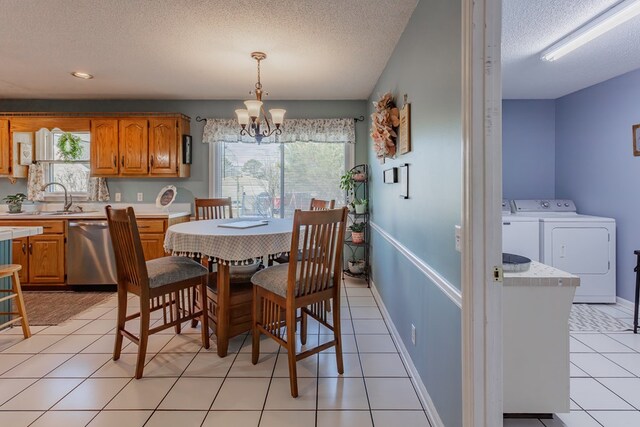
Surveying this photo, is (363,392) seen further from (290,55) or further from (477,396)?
(290,55)

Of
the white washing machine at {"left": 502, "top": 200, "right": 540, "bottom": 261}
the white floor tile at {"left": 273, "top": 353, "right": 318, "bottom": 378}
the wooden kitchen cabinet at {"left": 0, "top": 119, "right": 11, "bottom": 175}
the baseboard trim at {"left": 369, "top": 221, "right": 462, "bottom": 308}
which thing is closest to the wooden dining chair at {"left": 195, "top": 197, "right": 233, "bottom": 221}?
the white floor tile at {"left": 273, "top": 353, "right": 318, "bottom": 378}

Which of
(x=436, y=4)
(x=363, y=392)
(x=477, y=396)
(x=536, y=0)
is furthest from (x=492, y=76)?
(x=363, y=392)

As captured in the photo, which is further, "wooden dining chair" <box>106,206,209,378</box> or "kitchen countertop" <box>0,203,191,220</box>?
"kitchen countertop" <box>0,203,191,220</box>

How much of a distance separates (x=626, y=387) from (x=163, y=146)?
4646 millimetres

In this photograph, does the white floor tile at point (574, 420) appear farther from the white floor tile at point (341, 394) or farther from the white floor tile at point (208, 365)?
the white floor tile at point (208, 365)

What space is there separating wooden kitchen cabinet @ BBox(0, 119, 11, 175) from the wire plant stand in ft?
13.8

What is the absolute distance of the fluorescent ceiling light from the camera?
2.02 metres

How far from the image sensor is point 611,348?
2.38 meters

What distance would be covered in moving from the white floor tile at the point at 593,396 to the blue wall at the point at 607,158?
1.88 m

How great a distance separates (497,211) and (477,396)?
27.3 inches

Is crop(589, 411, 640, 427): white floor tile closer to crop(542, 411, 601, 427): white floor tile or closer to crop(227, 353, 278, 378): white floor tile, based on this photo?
crop(542, 411, 601, 427): white floor tile

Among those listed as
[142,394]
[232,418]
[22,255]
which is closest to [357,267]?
[232,418]

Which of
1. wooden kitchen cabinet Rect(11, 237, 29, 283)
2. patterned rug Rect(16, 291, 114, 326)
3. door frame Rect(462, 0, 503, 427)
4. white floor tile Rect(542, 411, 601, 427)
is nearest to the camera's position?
door frame Rect(462, 0, 503, 427)

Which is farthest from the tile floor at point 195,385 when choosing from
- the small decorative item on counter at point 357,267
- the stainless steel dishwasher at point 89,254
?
the small decorative item on counter at point 357,267
